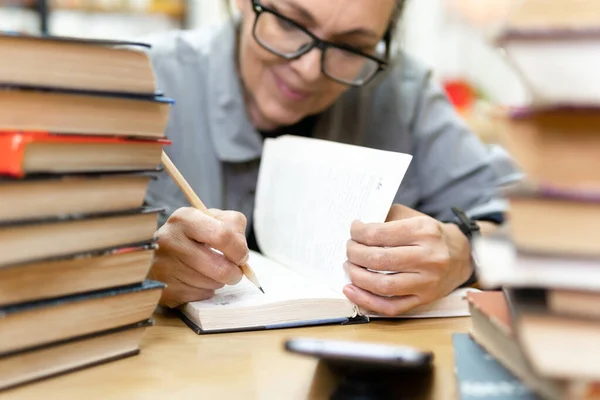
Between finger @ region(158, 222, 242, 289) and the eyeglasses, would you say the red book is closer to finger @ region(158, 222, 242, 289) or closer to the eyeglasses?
finger @ region(158, 222, 242, 289)

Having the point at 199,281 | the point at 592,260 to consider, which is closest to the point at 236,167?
the point at 199,281

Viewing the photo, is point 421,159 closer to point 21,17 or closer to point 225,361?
point 225,361

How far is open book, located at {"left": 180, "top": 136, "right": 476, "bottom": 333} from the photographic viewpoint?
2.30 feet

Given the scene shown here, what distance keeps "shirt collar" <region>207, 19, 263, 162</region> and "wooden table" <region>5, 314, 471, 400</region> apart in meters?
0.46

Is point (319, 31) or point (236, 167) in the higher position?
point (319, 31)

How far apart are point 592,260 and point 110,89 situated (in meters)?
0.39

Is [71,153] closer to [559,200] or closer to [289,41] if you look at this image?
[559,200]

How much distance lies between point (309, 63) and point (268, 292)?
1.36ft

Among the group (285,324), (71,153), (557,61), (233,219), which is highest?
(557,61)

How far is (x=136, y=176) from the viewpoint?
0.56 metres

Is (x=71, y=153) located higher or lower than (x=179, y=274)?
higher

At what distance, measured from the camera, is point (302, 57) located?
0.99 m

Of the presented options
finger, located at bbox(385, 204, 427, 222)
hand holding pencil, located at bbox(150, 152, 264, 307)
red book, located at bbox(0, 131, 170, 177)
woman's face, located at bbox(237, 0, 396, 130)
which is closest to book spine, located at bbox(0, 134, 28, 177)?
red book, located at bbox(0, 131, 170, 177)

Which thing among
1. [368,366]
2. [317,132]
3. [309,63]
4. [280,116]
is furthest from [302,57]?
[368,366]
